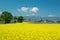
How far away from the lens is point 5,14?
94.7 meters

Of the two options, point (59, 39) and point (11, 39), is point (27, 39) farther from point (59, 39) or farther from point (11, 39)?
point (59, 39)

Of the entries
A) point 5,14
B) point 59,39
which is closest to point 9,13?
point 5,14

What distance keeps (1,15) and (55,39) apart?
85764 millimetres

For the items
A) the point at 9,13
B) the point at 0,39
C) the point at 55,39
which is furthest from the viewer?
the point at 9,13

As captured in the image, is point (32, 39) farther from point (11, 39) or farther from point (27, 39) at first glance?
point (11, 39)

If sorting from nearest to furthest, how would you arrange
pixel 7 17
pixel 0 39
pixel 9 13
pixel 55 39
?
pixel 0 39
pixel 55 39
pixel 7 17
pixel 9 13

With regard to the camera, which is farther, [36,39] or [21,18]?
[21,18]

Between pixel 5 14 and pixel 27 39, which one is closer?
pixel 27 39

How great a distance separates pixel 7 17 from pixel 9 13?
→ 6.61 meters

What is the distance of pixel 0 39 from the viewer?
10594mm

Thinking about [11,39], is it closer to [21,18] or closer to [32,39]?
[32,39]

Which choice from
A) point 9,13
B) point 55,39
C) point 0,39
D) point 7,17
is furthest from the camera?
point 9,13

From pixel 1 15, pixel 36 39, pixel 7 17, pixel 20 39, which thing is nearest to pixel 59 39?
pixel 36 39

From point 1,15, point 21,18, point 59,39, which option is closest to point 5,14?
point 1,15
